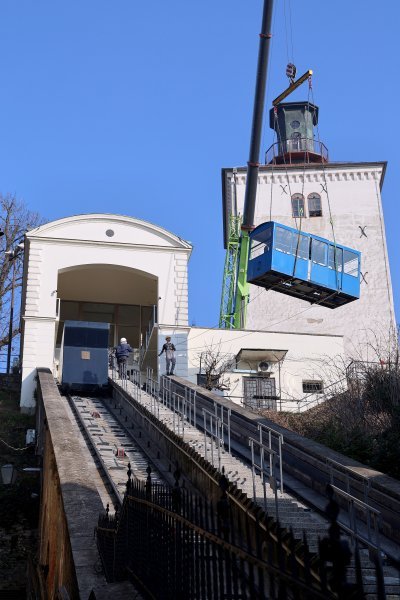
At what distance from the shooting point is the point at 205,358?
3378cm

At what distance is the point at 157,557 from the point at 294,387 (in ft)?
89.5

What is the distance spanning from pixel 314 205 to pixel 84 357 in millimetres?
26931

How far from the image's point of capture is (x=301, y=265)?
963 inches

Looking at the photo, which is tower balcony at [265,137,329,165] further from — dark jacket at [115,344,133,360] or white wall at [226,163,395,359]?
dark jacket at [115,344,133,360]

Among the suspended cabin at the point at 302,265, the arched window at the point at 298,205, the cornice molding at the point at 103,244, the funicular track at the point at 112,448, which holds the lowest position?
the funicular track at the point at 112,448

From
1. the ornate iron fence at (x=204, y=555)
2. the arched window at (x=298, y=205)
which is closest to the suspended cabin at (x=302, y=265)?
the ornate iron fence at (x=204, y=555)

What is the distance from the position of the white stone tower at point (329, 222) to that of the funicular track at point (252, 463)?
2229 cm

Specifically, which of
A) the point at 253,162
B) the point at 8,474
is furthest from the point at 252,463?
the point at 253,162

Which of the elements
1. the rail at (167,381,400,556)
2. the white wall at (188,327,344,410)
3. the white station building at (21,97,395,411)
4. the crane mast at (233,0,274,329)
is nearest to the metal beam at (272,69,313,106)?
the crane mast at (233,0,274,329)

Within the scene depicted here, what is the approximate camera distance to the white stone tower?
1844 inches

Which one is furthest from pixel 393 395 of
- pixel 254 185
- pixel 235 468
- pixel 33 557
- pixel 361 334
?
pixel 361 334

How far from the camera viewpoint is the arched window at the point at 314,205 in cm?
5012

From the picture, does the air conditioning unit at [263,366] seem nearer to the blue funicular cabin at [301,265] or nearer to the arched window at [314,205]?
the blue funicular cabin at [301,265]

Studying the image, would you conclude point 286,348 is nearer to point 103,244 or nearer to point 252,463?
point 103,244
